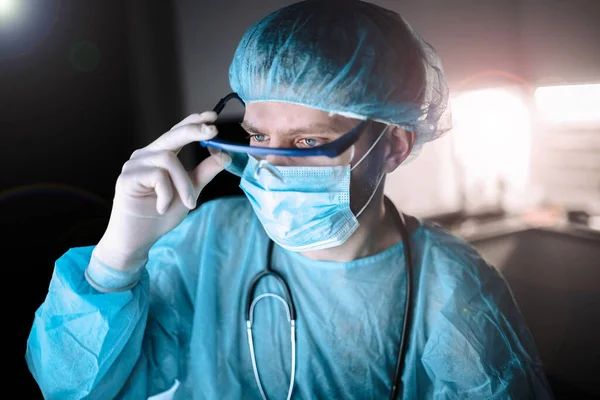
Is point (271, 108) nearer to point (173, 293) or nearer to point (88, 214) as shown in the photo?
point (173, 293)

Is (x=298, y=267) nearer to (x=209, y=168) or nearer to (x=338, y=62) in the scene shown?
(x=209, y=168)

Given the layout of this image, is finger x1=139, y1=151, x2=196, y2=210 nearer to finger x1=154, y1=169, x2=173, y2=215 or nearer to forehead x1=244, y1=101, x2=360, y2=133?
finger x1=154, y1=169, x2=173, y2=215

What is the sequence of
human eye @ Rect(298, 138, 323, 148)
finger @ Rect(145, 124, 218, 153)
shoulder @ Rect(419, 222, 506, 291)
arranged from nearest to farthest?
finger @ Rect(145, 124, 218, 153)
human eye @ Rect(298, 138, 323, 148)
shoulder @ Rect(419, 222, 506, 291)

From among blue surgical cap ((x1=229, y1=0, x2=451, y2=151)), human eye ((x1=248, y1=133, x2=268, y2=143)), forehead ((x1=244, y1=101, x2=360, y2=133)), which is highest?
blue surgical cap ((x1=229, y1=0, x2=451, y2=151))

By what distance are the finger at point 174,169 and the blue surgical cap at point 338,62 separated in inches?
8.7

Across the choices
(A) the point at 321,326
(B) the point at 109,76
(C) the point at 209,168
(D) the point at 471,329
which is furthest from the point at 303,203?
(B) the point at 109,76

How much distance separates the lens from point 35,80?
3.99 ft

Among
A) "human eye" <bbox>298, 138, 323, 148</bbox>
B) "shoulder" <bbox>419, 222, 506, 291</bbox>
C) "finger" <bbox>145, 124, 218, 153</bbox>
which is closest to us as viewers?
"finger" <bbox>145, 124, 218, 153</bbox>

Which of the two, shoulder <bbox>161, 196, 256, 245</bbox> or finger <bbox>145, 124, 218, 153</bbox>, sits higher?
finger <bbox>145, 124, 218, 153</bbox>

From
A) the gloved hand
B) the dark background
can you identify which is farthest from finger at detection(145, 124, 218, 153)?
the dark background

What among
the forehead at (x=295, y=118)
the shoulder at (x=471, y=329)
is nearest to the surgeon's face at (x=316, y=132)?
the forehead at (x=295, y=118)

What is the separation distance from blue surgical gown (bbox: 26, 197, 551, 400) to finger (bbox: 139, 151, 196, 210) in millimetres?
227

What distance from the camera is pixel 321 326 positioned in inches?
44.0

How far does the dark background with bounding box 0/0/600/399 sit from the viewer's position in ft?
3.92
